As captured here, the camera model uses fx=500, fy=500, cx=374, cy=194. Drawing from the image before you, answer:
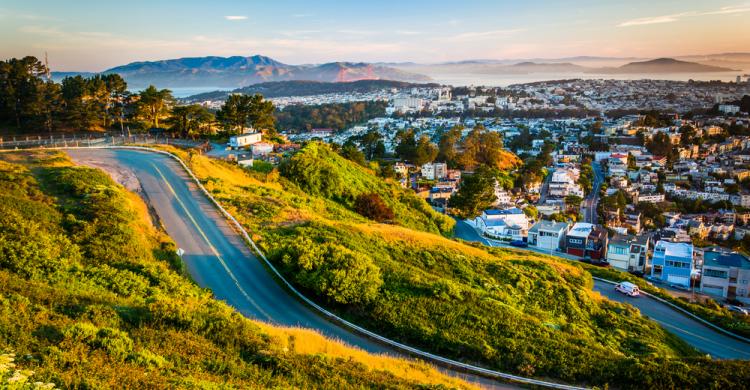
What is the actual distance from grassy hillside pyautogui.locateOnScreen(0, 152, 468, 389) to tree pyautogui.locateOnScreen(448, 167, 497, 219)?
24.0 m

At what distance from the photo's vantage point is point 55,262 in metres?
7.73

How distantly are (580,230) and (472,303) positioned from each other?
804 inches

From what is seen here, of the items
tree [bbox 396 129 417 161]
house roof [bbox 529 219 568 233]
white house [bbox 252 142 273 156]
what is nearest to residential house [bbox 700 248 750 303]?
house roof [bbox 529 219 568 233]

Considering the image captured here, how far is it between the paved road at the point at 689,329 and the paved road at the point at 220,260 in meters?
9.03

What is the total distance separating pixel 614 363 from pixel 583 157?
62761 mm

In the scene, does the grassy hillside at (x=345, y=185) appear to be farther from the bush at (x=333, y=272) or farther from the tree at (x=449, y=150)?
the tree at (x=449, y=150)

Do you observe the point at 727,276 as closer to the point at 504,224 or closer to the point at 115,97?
the point at 504,224

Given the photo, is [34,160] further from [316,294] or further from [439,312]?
[439,312]

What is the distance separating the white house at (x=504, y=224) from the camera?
27.8m

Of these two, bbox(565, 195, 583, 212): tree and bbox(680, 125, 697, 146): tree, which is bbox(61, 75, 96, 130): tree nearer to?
bbox(565, 195, 583, 212): tree

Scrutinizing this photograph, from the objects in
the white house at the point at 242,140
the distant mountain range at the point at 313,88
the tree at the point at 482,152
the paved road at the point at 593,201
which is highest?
the distant mountain range at the point at 313,88

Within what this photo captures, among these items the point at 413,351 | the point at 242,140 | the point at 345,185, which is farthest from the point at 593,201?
the point at 413,351

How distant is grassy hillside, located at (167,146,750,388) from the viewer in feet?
22.2

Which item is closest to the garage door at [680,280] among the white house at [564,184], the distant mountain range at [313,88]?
the white house at [564,184]
